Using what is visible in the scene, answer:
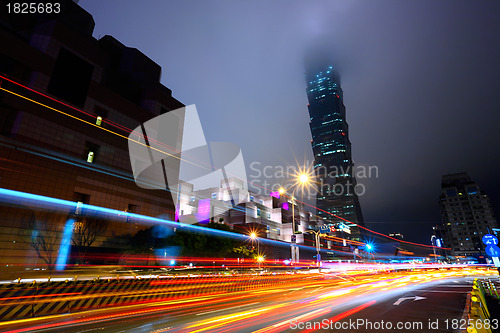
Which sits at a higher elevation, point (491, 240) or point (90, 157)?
point (90, 157)

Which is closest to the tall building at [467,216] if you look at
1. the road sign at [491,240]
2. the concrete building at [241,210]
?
the concrete building at [241,210]

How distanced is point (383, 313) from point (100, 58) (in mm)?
53492

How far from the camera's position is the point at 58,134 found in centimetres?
3459

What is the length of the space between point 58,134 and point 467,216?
200157mm

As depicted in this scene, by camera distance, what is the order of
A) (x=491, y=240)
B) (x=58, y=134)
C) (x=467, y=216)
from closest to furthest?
(x=491, y=240) < (x=58, y=134) < (x=467, y=216)

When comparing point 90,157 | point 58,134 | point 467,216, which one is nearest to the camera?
point 58,134

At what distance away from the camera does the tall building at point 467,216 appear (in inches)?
5581

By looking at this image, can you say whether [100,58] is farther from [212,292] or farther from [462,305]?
[462,305]

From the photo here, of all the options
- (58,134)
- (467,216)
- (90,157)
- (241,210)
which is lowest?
(241,210)

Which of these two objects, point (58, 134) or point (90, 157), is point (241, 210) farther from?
point (58, 134)

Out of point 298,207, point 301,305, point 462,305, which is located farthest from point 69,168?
point 298,207

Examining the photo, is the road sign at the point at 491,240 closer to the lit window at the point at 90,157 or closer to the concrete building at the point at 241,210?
the lit window at the point at 90,157

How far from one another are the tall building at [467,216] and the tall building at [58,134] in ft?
584

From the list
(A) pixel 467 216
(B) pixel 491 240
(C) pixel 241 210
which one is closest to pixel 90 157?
(B) pixel 491 240
